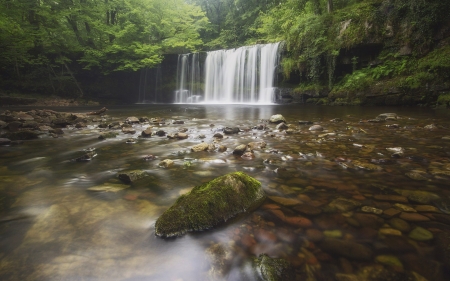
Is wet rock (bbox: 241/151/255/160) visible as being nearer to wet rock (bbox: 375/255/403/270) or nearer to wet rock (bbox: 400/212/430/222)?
wet rock (bbox: 400/212/430/222)

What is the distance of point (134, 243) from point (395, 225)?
190 cm

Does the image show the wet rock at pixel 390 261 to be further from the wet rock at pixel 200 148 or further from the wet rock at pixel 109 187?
the wet rock at pixel 200 148

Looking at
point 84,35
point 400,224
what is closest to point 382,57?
point 400,224

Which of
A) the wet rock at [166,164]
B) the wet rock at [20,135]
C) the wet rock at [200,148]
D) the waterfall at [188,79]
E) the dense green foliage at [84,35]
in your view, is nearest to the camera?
the wet rock at [166,164]

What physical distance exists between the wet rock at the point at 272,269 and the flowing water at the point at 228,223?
2.7 inches

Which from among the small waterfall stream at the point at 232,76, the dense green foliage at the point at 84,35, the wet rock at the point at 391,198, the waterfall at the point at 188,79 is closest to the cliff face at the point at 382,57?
the small waterfall stream at the point at 232,76

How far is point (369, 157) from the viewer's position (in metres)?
3.33

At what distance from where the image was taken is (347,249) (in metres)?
1.44

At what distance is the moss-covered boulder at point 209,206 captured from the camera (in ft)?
5.47

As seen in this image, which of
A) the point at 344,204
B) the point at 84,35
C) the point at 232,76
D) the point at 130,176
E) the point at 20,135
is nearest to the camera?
the point at 344,204

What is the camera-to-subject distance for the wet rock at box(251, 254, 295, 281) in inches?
48.6

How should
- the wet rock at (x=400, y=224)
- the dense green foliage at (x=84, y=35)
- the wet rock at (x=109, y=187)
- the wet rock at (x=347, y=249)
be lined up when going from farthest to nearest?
1. the dense green foliage at (x=84, y=35)
2. the wet rock at (x=109, y=187)
3. the wet rock at (x=400, y=224)
4. the wet rock at (x=347, y=249)

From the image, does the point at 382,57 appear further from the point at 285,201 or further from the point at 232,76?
the point at 285,201

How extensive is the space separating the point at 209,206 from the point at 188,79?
22.6 m
